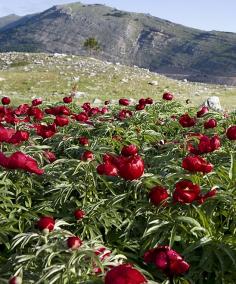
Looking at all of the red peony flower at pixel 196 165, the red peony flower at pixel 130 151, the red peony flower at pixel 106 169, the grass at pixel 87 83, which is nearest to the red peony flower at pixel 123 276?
the red peony flower at pixel 196 165

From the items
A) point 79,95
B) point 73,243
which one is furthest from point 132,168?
point 79,95

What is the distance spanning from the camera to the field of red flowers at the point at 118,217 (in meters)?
3.29

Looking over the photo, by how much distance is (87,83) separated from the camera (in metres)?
39.6

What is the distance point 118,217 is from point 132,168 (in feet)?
1.66

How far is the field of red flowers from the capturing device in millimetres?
3289

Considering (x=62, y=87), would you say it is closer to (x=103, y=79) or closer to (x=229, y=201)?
(x=103, y=79)

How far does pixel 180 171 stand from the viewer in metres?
5.34

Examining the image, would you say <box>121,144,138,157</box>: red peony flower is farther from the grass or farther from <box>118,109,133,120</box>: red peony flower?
the grass

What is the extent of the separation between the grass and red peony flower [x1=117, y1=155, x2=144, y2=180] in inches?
993

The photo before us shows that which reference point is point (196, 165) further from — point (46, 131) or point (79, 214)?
point (46, 131)

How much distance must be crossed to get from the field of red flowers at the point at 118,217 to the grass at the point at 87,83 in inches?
951

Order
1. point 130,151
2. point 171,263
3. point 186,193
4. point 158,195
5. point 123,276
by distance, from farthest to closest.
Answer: point 130,151 → point 158,195 → point 186,193 → point 171,263 → point 123,276

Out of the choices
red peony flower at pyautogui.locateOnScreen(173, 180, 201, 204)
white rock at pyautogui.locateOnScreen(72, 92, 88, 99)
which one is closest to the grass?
white rock at pyautogui.locateOnScreen(72, 92, 88, 99)

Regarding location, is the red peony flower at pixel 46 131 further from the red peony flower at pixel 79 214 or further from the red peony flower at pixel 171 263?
the red peony flower at pixel 171 263
